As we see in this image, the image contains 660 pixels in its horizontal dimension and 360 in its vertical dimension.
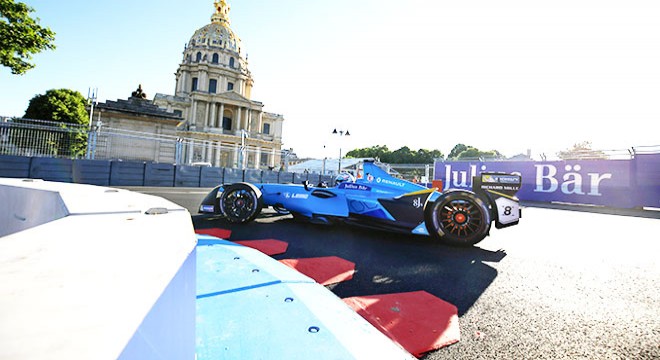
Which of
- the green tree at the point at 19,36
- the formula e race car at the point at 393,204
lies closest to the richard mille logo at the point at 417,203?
the formula e race car at the point at 393,204

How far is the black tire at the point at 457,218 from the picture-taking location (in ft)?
11.1

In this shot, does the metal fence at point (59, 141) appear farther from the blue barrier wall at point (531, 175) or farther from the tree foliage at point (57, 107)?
the tree foliage at point (57, 107)

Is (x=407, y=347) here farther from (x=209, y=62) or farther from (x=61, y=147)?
(x=209, y=62)

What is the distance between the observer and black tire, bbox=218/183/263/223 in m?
4.19

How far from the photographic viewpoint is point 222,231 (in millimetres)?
3691

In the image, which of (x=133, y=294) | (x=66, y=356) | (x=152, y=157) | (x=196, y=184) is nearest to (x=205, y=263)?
(x=133, y=294)

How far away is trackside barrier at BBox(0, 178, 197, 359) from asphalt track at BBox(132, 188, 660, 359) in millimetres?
1302

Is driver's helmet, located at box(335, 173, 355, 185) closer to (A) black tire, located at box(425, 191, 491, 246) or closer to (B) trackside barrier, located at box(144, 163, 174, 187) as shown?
(A) black tire, located at box(425, 191, 491, 246)

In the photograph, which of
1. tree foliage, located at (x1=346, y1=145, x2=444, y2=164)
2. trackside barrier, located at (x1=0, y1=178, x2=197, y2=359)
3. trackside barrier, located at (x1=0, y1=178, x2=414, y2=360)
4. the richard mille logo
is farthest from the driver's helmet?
tree foliage, located at (x1=346, y1=145, x2=444, y2=164)

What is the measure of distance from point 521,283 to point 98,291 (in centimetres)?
285

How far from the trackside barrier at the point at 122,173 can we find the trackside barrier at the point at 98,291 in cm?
1101

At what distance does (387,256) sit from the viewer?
2947 millimetres

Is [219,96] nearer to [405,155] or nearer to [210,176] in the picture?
[210,176]

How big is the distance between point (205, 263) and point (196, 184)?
10885 mm
